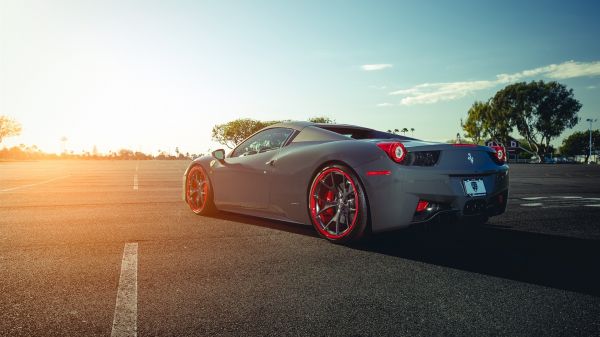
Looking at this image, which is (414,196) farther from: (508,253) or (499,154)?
(499,154)

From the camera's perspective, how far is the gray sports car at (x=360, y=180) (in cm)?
397

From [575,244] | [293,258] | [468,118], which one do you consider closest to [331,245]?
[293,258]

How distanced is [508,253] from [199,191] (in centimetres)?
431

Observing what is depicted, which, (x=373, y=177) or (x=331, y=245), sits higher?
(x=373, y=177)

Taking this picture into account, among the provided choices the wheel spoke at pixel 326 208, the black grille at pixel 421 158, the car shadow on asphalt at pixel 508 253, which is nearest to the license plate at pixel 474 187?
the black grille at pixel 421 158

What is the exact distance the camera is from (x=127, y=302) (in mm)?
2701

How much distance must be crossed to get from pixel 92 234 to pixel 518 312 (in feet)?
14.4

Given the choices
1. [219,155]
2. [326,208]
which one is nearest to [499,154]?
[326,208]

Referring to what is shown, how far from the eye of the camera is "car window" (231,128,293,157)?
5.56 meters

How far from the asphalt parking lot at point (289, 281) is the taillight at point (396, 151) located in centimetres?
89

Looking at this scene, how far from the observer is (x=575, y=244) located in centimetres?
459

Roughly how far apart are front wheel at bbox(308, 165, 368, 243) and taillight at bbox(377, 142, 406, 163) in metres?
0.42

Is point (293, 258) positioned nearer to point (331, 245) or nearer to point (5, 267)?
point (331, 245)

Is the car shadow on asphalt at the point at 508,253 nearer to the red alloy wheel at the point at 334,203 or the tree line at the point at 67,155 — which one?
the red alloy wheel at the point at 334,203
